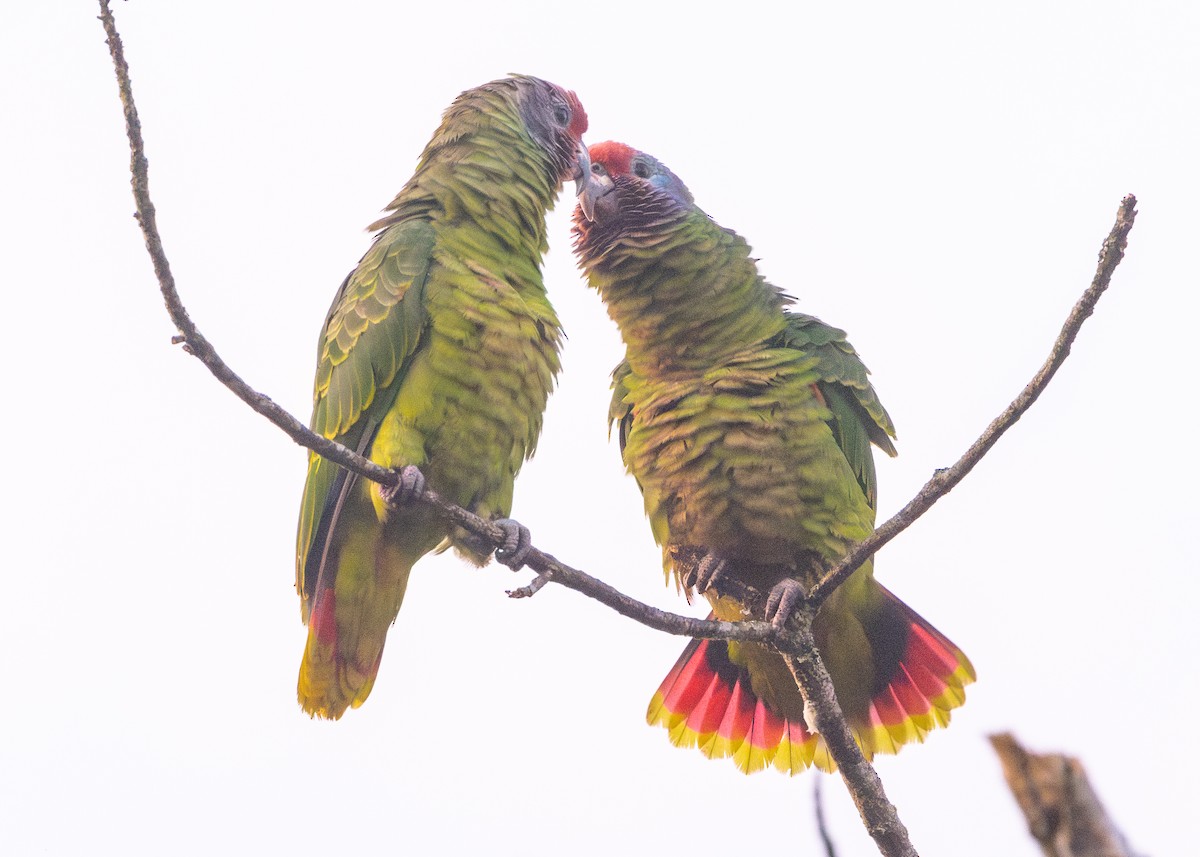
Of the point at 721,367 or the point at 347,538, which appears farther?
the point at 721,367

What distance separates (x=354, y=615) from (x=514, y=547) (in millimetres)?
801

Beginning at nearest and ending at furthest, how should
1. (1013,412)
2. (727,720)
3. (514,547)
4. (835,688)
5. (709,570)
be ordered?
1. (1013,412)
2. (514,547)
3. (709,570)
4. (835,688)
5. (727,720)

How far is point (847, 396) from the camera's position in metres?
3.96

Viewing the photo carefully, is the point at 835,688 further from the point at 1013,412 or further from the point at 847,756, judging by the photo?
the point at 1013,412

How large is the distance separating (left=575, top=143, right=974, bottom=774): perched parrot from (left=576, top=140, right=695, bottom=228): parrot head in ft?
0.06

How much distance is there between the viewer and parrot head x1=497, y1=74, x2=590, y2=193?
4215 millimetres

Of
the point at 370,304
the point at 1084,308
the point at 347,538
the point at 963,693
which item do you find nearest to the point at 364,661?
the point at 347,538

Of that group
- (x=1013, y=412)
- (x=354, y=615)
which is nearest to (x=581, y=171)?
(x=354, y=615)

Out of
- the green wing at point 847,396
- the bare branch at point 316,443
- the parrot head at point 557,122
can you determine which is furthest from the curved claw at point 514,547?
the parrot head at point 557,122

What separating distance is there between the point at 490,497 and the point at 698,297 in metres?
1.05

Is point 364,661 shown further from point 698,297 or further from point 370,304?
point 698,297

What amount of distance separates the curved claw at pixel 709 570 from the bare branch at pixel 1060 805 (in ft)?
6.94

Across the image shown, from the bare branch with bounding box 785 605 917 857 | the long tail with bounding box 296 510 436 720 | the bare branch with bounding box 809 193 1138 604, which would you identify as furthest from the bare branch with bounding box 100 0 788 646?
the long tail with bounding box 296 510 436 720

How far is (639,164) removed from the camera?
4.45 m
